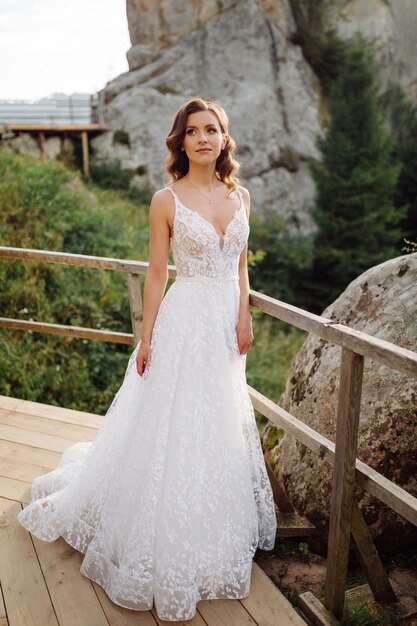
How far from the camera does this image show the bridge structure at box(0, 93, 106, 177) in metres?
Answer: 16.9

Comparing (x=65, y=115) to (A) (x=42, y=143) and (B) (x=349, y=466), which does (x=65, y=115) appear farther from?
(B) (x=349, y=466)

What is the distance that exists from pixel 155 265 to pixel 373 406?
135 cm

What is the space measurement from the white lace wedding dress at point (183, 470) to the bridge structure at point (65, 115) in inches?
588

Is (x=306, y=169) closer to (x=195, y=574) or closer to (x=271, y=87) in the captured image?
(x=271, y=87)

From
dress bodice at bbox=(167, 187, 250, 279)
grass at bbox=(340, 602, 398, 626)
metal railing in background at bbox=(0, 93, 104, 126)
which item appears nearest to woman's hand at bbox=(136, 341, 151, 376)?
dress bodice at bbox=(167, 187, 250, 279)

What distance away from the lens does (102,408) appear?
6.69 m

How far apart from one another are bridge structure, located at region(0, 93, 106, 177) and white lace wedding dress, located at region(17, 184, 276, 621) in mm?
14946

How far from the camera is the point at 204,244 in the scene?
2.54 m

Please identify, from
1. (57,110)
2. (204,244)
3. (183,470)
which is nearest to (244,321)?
(204,244)

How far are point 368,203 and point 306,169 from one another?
4.88 m

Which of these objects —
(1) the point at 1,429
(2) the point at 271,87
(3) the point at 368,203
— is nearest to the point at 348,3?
(2) the point at 271,87

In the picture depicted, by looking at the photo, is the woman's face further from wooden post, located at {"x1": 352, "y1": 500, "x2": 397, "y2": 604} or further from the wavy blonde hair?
wooden post, located at {"x1": 352, "y1": 500, "x2": 397, "y2": 604}

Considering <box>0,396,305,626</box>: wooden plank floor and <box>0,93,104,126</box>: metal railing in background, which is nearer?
<box>0,396,305,626</box>: wooden plank floor

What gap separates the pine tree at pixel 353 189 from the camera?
1550cm
